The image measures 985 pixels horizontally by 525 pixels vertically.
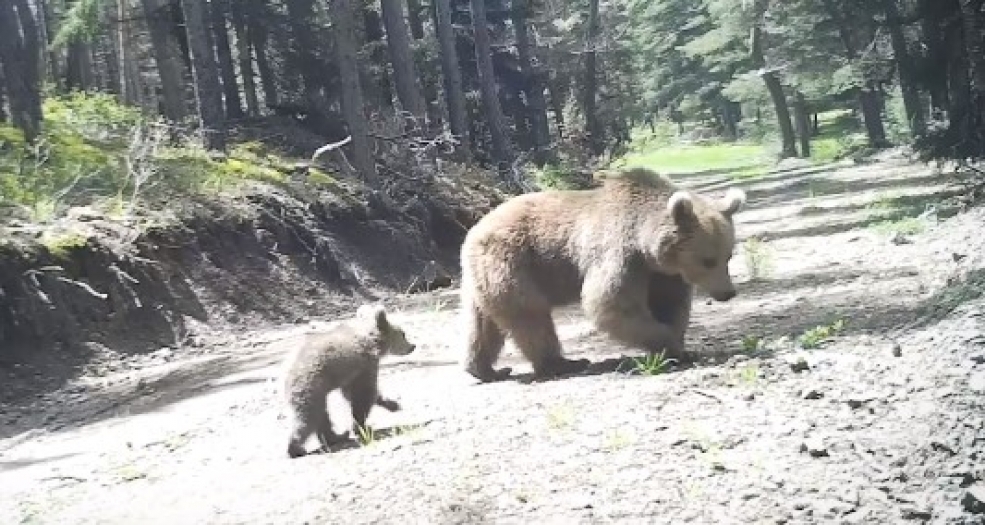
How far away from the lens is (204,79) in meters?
19.5

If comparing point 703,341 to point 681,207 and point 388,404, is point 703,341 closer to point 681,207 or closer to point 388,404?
point 681,207

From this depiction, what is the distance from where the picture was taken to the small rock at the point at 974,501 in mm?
4594

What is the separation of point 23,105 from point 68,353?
6439 mm

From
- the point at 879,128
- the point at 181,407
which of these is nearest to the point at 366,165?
the point at 181,407

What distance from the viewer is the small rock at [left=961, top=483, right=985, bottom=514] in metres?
4.59

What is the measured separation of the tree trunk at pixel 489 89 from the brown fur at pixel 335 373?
20343mm

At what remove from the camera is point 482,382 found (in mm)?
8641

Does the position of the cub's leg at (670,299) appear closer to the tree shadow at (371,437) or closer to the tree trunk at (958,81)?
the tree shadow at (371,437)

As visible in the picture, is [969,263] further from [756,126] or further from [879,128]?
[756,126]

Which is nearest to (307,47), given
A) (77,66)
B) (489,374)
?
(77,66)

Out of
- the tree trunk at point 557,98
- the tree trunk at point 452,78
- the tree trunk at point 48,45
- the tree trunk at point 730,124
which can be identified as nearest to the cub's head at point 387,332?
the tree trunk at point 452,78

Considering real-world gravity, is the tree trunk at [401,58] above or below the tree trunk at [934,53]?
above

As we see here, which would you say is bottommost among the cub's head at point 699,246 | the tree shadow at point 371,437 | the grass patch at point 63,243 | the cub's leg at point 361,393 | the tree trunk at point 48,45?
the tree shadow at point 371,437

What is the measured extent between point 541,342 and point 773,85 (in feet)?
135
